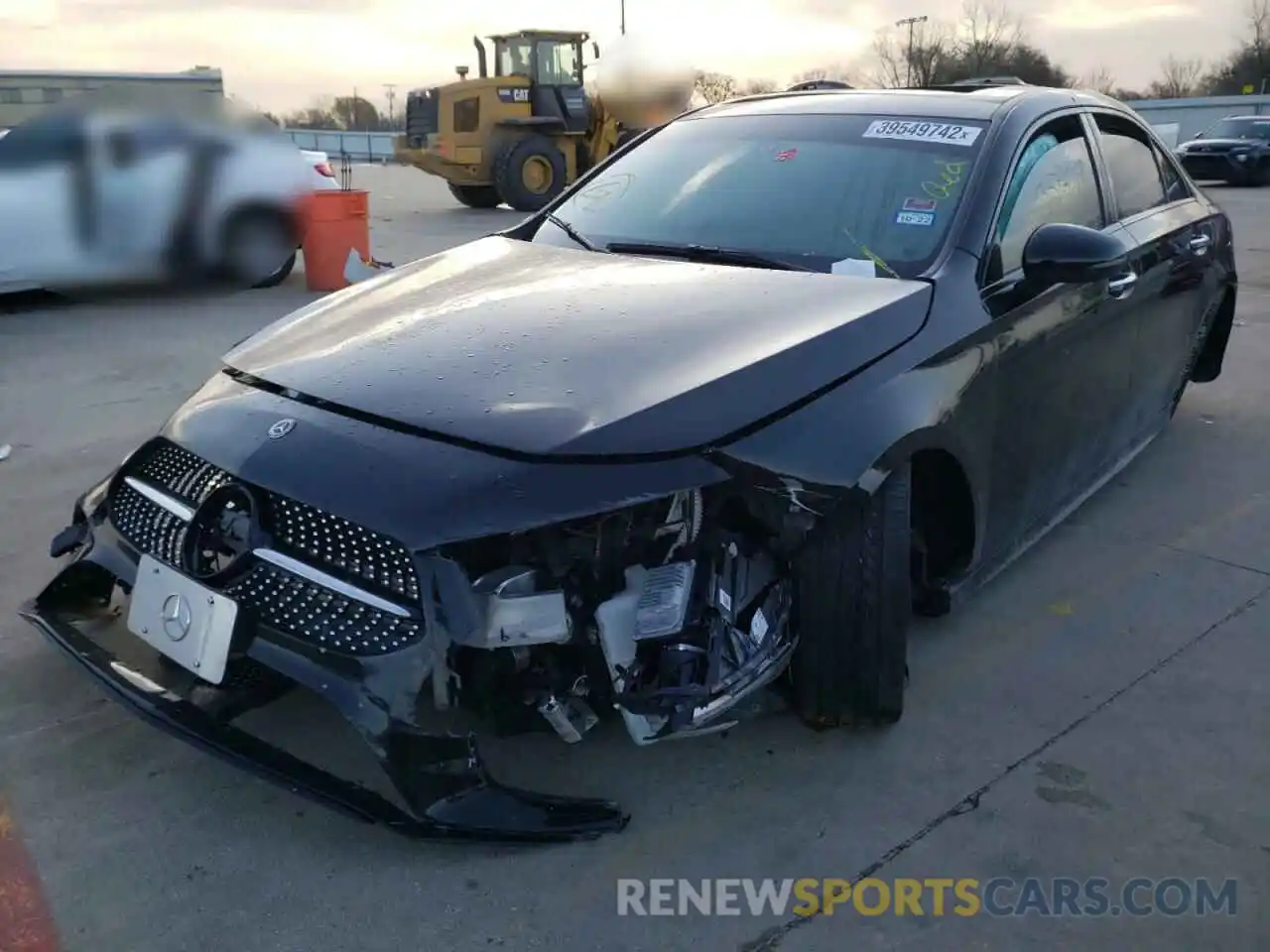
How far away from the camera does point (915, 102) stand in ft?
11.5

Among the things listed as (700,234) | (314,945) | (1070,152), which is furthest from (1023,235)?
(314,945)

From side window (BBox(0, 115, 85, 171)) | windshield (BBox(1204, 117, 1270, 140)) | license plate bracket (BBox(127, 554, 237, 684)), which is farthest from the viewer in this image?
windshield (BBox(1204, 117, 1270, 140))

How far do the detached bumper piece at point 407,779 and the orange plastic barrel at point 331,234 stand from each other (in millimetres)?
7557

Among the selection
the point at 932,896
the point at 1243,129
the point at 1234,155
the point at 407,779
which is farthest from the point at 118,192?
the point at 1243,129

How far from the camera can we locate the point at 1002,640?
10.4 feet

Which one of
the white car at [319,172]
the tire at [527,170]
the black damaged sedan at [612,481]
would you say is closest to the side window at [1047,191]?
the black damaged sedan at [612,481]

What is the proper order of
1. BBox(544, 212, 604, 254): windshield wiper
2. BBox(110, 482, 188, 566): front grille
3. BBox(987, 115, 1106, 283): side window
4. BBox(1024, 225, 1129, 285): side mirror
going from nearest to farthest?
BBox(110, 482, 188, 566): front grille < BBox(1024, 225, 1129, 285): side mirror < BBox(987, 115, 1106, 283): side window < BBox(544, 212, 604, 254): windshield wiper

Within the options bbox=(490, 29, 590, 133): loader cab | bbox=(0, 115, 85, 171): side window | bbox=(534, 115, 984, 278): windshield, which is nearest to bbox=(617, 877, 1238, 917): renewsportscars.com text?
bbox=(534, 115, 984, 278): windshield

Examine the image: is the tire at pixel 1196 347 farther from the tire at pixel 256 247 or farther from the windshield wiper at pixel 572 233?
the tire at pixel 256 247

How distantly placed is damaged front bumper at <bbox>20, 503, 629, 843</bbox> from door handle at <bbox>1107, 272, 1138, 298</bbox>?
2.29 meters

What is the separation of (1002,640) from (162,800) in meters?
2.20

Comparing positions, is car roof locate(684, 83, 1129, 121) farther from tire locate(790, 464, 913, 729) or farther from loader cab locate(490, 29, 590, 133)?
loader cab locate(490, 29, 590, 133)

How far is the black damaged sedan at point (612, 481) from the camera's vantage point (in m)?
2.10

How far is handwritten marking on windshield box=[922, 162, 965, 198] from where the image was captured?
3.07 m
